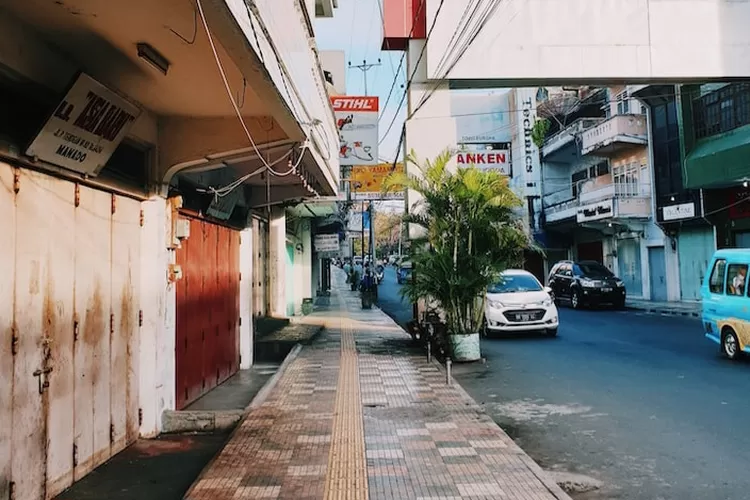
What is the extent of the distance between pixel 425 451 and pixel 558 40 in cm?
1113

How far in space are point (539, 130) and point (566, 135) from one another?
2.76m

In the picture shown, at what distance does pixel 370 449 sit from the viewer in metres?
5.55

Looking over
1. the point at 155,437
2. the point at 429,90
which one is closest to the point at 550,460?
the point at 155,437

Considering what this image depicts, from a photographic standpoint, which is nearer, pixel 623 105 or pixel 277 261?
pixel 277 261

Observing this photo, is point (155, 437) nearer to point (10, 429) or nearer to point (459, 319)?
point (10, 429)

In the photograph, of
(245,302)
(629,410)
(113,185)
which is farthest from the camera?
(245,302)

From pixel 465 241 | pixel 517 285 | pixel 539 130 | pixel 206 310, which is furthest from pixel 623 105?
pixel 206 310

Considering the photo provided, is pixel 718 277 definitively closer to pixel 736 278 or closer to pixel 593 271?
pixel 736 278

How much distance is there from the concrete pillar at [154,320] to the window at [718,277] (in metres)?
9.22

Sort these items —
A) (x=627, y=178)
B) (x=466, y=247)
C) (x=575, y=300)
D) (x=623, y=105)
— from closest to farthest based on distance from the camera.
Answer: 1. (x=466, y=247)
2. (x=575, y=300)
3. (x=627, y=178)
4. (x=623, y=105)

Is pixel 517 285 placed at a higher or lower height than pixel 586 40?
lower

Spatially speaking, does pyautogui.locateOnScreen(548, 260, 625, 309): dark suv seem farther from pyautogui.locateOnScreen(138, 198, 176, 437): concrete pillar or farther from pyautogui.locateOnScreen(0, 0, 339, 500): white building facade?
pyautogui.locateOnScreen(138, 198, 176, 437): concrete pillar

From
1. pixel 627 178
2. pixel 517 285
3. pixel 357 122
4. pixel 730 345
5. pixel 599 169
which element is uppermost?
pixel 599 169

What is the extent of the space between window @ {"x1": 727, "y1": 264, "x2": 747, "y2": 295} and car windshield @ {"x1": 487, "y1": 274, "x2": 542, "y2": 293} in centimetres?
528
